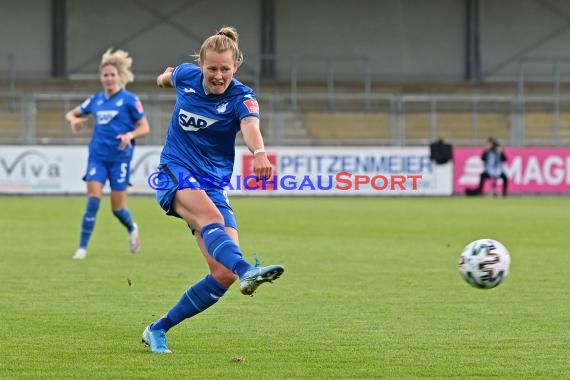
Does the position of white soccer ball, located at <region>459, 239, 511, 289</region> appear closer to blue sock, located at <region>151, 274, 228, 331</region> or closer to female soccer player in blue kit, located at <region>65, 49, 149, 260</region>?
blue sock, located at <region>151, 274, 228, 331</region>

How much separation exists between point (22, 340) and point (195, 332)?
1242 millimetres

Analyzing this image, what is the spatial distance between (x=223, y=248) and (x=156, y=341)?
3.16 ft

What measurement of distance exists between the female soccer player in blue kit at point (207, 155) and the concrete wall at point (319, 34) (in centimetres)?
3476

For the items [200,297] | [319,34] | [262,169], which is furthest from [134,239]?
[319,34]

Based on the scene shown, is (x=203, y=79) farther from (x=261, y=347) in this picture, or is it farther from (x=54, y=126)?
(x=54, y=126)

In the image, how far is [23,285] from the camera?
1210cm

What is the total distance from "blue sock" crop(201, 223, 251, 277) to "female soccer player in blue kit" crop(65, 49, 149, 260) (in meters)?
7.88

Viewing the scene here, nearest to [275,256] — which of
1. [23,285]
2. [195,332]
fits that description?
[23,285]

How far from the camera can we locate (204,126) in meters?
7.91

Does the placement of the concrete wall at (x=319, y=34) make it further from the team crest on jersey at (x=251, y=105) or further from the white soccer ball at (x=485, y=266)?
the team crest on jersey at (x=251, y=105)

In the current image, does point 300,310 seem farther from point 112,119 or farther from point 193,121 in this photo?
point 112,119

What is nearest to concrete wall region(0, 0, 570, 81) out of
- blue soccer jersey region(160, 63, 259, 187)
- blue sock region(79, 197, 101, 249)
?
blue sock region(79, 197, 101, 249)

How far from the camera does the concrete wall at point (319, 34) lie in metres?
42.7

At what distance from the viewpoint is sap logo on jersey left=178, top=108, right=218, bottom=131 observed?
7879 millimetres
